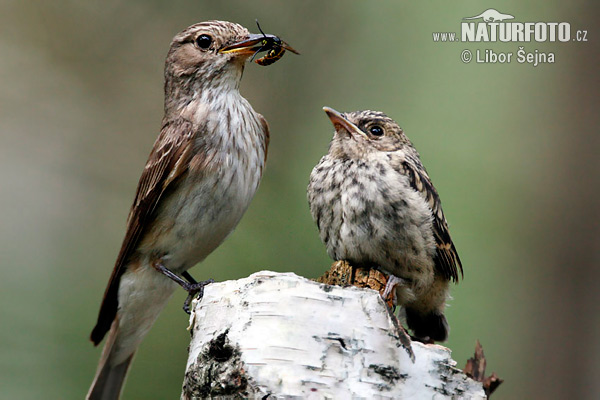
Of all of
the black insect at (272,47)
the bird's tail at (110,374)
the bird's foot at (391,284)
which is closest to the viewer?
the bird's foot at (391,284)

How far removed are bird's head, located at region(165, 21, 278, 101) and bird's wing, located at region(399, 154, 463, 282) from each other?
45.9 inches

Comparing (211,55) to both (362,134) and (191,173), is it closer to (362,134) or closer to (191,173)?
(191,173)

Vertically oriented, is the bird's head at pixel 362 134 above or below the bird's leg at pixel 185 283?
above

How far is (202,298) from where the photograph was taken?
3.21m

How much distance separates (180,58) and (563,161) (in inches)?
145

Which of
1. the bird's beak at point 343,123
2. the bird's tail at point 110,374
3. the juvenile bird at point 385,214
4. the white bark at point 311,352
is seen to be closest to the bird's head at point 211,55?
the bird's beak at point 343,123

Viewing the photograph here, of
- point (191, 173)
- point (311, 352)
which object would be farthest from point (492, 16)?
point (311, 352)

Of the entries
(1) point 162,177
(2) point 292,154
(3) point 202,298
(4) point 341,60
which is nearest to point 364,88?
(4) point 341,60

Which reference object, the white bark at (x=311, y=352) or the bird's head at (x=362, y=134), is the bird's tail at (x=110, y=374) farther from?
the white bark at (x=311, y=352)

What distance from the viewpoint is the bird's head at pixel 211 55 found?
14.8 feet

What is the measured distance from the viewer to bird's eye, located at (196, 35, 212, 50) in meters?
4.59

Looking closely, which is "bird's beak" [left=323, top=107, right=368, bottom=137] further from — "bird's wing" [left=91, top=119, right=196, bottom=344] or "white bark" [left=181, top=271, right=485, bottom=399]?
"white bark" [left=181, top=271, right=485, bottom=399]

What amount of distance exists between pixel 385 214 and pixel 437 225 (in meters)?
0.35

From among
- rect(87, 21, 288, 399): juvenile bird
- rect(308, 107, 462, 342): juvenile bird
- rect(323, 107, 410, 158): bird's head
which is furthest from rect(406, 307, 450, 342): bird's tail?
rect(87, 21, 288, 399): juvenile bird
